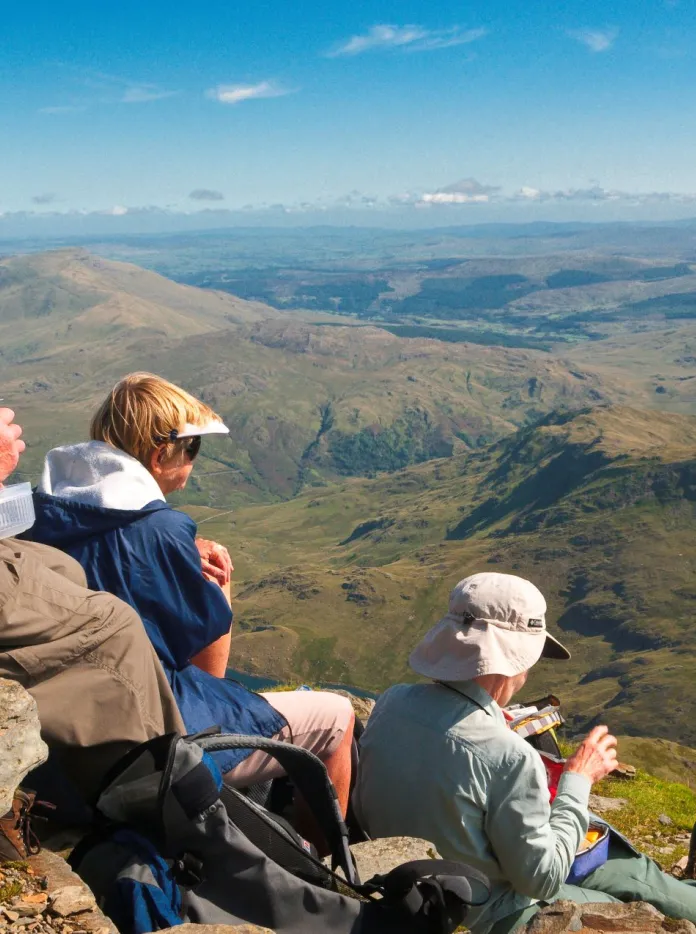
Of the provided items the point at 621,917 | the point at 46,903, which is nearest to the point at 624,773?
the point at 621,917

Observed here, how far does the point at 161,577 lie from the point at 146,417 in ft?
5.83

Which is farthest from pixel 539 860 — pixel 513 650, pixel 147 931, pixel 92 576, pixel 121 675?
Answer: pixel 92 576

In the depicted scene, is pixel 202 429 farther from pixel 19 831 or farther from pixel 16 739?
pixel 19 831

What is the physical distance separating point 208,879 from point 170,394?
4656 millimetres

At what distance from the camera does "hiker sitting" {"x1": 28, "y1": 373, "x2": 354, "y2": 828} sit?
25.1ft

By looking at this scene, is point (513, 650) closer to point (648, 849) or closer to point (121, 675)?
point (121, 675)

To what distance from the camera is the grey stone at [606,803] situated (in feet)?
54.4

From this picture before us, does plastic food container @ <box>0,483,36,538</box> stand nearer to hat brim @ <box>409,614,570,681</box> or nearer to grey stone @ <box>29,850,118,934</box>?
grey stone @ <box>29,850,118,934</box>

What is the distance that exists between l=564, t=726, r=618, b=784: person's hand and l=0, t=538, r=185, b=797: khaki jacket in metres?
4.26

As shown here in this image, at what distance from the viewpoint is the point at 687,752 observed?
74250mm

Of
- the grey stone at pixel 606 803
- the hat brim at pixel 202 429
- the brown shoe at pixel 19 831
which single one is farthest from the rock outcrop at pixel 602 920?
the grey stone at pixel 606 803

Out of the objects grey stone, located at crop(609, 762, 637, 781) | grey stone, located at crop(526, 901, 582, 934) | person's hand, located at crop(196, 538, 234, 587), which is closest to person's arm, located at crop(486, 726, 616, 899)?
grey stone, located at crop(526, 901, 582, 934)

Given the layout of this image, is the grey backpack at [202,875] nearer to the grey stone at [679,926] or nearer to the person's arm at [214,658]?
the person's arm at [214,658]

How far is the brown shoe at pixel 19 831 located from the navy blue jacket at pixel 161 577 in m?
1.56
